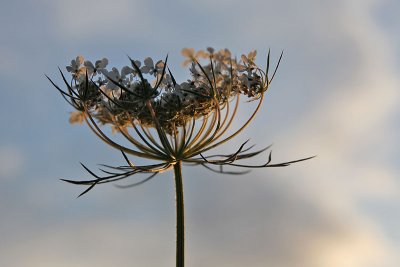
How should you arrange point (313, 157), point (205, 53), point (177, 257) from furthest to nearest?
1. point (313, 157)
2. point (205, 53)
3. point (177, 257)

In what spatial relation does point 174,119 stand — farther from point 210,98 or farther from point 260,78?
point 260,78

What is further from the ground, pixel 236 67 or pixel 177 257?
pixel 236 67

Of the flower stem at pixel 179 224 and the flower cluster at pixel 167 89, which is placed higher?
the flower cluster at pixel 167 89

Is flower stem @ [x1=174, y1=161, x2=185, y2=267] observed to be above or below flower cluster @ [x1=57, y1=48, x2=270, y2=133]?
below

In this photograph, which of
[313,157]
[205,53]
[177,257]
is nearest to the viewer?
[177,257]

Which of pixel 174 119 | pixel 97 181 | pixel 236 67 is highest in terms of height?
pixel 236 67

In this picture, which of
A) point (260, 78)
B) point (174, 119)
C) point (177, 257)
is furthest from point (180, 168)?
point (260, 78)

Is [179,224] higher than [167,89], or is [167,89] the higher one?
[167,89]

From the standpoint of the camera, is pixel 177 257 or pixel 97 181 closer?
pixel 177 257

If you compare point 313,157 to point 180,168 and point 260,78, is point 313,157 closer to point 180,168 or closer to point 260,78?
point 260,78
